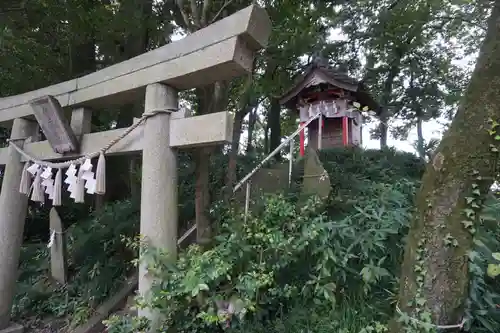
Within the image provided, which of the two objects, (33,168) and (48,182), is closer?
(48,182)

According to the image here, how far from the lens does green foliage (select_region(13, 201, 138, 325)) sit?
14.0 feet

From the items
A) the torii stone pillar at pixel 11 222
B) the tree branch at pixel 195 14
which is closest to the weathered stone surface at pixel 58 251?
the torii stone pillar at pixel 11 222

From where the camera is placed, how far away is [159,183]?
112 inches

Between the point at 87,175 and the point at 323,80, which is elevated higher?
the point at 323,80

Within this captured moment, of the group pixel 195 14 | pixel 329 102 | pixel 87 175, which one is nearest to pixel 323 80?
pixel 329 102

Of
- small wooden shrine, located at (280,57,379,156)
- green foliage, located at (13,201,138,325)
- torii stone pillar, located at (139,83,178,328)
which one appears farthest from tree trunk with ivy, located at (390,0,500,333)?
small wooden shrine, located at (280,57,379,156)

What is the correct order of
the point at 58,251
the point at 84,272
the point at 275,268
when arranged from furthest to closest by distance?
the point at 84,272
the point at 58,251
the point at 275,268

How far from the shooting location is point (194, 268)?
246 centimetres

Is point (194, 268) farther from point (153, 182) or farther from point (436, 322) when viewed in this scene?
point (436, 322)

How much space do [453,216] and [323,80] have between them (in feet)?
21.1

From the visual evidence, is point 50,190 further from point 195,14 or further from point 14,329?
point 195,14

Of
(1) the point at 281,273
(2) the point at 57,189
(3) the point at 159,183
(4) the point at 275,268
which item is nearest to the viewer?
(4) the point at 275,268

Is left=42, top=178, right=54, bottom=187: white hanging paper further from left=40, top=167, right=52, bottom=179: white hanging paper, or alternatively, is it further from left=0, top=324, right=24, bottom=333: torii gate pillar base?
left=0, top=324, right=24, bottom=333: torii gate pillar base

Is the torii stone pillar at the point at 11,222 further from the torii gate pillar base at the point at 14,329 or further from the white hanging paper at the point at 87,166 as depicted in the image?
the white hanging paper at the point at 87,166
